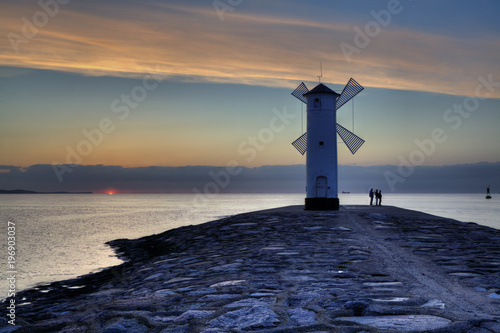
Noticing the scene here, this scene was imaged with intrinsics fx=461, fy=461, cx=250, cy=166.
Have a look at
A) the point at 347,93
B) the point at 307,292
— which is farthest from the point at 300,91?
the point at 307,292

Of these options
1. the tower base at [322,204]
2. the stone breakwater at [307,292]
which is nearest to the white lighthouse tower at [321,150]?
the tower base at [322,204]

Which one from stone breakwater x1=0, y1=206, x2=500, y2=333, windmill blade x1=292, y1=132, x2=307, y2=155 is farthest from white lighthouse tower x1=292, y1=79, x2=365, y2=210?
stone breakwater x1=0, y1=206, x2=500, y2=333

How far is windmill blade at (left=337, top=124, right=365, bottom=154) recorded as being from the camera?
26391 millimetres

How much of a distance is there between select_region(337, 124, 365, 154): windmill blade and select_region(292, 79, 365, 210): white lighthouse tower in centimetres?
202

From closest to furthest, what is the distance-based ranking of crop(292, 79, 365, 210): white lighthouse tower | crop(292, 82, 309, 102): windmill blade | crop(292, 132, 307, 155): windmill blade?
crop(292, 79, 365, 210): white lighthouse tower, crop(292, 132, 307, 155): windmill blade, crop(292, 82, 309, 102): windmill blade

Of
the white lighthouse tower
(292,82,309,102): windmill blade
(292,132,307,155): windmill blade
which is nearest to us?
the white lighthouse tower

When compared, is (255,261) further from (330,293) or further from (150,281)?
(330,293)

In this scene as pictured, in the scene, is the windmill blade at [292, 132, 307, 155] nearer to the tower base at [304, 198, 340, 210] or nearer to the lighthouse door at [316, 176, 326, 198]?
the lighthouse door at [316, 176, 326, 198]

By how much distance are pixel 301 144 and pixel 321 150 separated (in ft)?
9.25

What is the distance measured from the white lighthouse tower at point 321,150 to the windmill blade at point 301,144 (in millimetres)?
1695

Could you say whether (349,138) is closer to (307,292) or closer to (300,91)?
(300,91)

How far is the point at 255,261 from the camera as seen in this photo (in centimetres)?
888

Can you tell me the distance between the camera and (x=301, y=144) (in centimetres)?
2642

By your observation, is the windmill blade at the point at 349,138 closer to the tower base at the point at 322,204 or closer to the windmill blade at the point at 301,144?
the windmill blade at the point at 301,144
